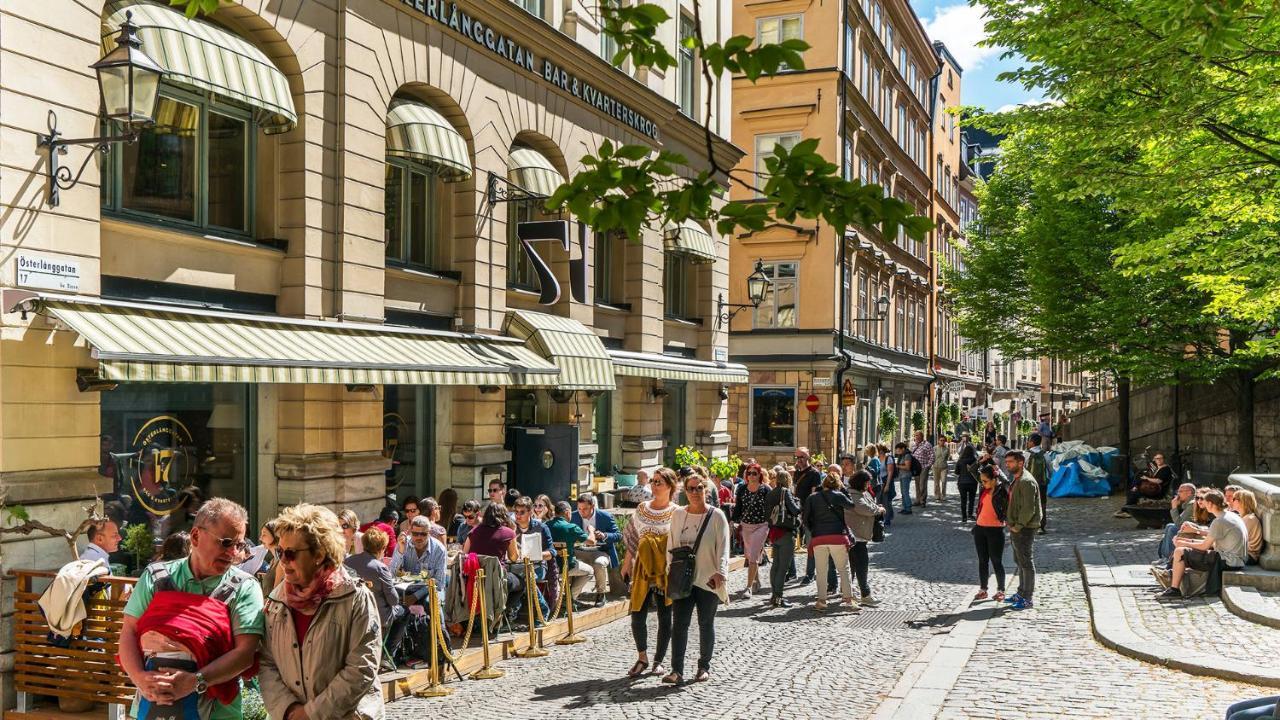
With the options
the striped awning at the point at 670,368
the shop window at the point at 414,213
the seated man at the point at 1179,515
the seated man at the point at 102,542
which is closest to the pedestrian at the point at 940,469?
→ the striped awning at the point at 670,368

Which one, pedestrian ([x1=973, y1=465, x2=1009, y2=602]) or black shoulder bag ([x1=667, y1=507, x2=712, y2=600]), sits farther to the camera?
pedestrian ([x1=973, y1=465, x2=1009, y2=602])

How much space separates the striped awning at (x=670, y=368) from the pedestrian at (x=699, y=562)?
30.2 feet

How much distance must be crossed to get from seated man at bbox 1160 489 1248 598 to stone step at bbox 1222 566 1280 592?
0.11 metres

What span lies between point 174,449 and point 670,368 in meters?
11.2

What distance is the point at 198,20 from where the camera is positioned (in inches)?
430

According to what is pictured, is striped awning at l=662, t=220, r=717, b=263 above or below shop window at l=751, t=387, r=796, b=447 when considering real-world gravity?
above

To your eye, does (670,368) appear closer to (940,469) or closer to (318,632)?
(940,469)

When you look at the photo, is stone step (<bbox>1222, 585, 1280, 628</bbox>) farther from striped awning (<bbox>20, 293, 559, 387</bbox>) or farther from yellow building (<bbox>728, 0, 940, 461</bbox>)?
yellow building (<bbox>728, 0, 940, 461</bbox>)

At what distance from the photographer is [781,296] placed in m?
33.7

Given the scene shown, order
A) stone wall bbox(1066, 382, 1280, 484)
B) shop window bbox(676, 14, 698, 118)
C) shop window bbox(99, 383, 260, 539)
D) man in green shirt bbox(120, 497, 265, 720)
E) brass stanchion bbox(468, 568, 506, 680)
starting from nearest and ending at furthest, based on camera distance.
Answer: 1. man in green shirt bbox(120, 497, 265, 720)
2. brass stanchion bbox(468, 568, 506, 680)
3. shop window bbox(99, 383, 260, 539)
4. shop window bbox(676, 14, 698, 118)
5. stone wall bbox(1066, 382, 1280, 484)

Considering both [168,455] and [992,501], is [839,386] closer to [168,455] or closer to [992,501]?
[992,501]

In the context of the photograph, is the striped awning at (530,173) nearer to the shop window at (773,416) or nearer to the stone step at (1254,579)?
the stone step at (1254,579)

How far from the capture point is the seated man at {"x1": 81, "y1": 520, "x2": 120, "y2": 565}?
823cm

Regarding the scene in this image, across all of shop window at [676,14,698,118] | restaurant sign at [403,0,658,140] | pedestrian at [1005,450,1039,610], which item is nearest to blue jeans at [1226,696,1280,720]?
pedestrian at [1005,450,1039,610]
